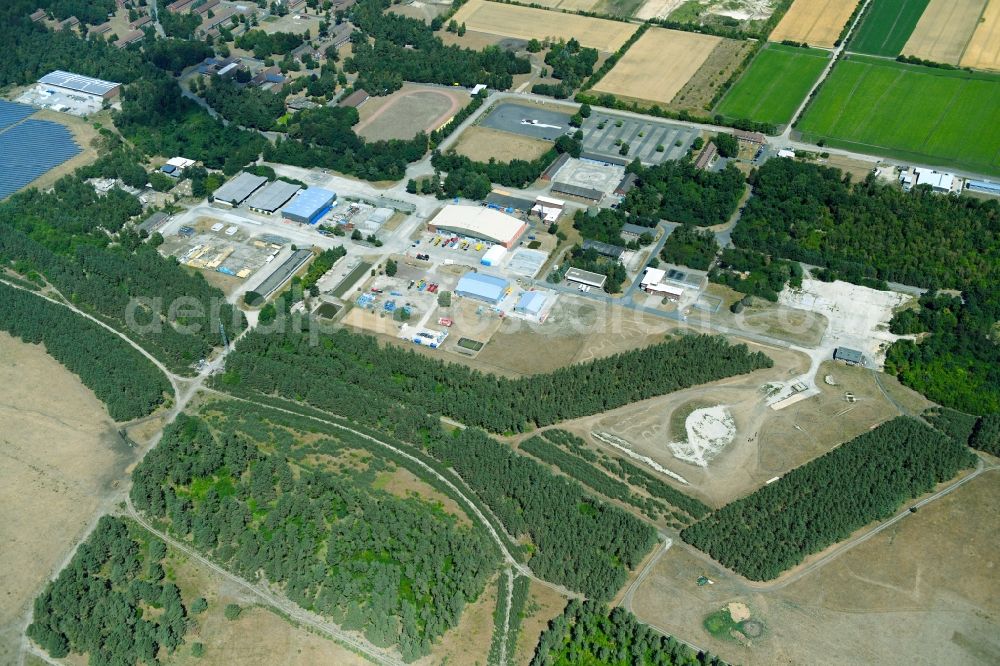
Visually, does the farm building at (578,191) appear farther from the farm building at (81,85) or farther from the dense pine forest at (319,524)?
the farm building at (81,85)

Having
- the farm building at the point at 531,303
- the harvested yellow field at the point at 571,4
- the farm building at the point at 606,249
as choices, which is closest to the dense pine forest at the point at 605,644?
the farm building at the point at 531,303

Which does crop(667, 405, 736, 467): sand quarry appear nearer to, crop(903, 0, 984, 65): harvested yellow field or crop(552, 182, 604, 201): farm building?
crop(552, 182, 604, 201): farm building

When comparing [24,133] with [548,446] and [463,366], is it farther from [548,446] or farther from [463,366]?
[548,446]

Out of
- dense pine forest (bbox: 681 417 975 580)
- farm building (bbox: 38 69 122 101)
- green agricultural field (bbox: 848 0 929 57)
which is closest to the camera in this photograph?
dense pine forest (bbox: 681 417 975 580)

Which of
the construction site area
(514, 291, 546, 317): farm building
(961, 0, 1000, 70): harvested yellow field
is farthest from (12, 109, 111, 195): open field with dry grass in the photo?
(961, 0, 1000, 70): harvested yellow field

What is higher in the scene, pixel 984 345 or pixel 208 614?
pixel 984 345

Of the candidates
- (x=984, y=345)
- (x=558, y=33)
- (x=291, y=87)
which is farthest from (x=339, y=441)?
(x=558, y=33)
